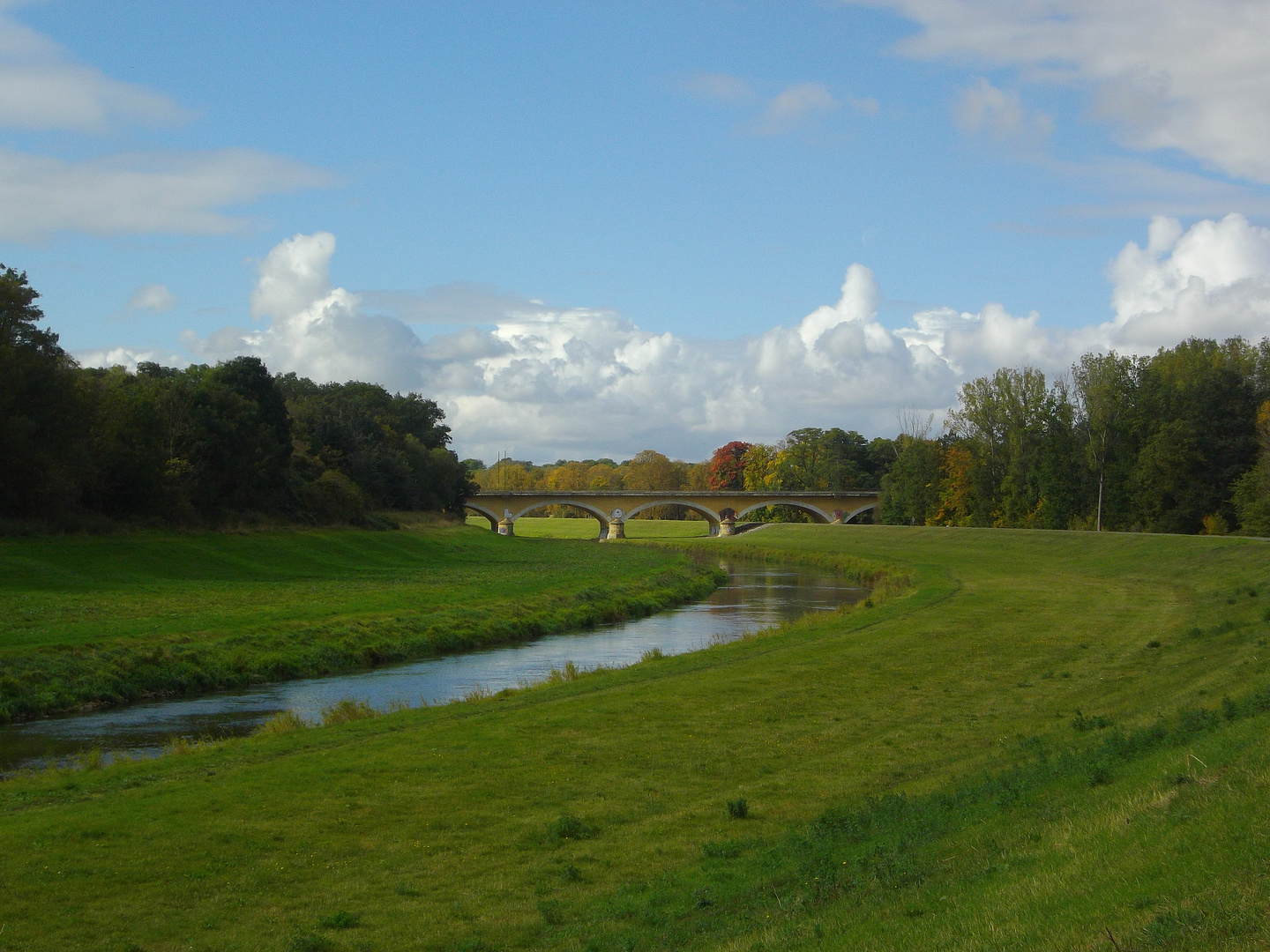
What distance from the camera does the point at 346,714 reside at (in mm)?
21109

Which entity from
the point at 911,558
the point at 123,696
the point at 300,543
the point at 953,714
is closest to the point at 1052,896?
the point at 953,714

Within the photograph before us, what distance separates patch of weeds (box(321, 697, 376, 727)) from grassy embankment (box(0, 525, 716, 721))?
6.10 metres

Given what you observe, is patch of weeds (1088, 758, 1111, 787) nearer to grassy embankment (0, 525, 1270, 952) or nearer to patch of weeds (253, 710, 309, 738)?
grassy embankment (0, 525, 1270, 952)

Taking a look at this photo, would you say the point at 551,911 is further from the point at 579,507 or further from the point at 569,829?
the point at 579,507

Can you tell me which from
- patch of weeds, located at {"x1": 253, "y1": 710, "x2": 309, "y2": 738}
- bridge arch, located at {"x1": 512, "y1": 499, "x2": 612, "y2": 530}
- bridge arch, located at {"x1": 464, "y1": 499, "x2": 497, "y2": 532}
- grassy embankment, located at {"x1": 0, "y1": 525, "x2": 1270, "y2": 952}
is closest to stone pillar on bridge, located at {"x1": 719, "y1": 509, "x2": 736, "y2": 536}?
bridge arch, located at {"x1": 512, "y1": 499, "x2": 612, "y2": 530}

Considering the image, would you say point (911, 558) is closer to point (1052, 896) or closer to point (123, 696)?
point (123, 696)

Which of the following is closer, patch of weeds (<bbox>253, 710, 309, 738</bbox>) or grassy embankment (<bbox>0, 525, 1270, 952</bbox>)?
grassy embankment (<bbox>0, 525, 1270, 952</bbox>)

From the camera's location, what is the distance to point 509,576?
54.9 m

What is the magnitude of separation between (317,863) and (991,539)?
72.4 metres

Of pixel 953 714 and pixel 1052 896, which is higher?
pixel 1052 896

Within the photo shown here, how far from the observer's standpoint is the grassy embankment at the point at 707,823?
23.9ft

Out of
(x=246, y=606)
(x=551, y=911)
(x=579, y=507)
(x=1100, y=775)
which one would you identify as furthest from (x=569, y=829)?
(x=579, y=507)

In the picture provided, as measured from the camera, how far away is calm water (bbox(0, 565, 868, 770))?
20031mm

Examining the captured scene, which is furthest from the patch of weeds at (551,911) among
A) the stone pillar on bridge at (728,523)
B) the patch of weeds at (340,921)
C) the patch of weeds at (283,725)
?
the stone pillar on bridge at (728,523)
